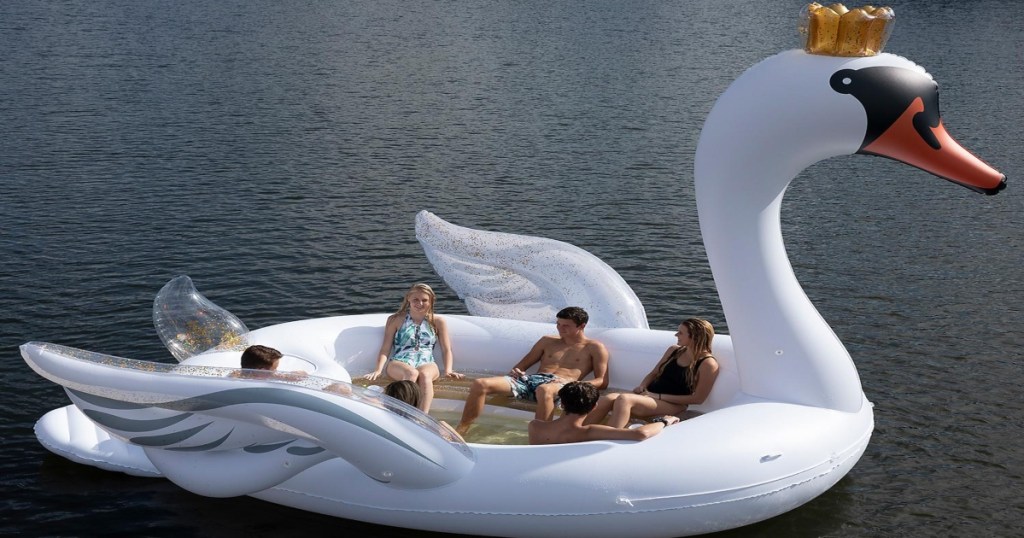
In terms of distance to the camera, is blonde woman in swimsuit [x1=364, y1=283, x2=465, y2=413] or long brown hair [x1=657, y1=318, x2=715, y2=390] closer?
long brown hair [x1=657, y1=318, x2=715, y2=390]

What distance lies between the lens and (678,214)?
12.8 meters

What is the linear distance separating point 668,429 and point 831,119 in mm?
1863

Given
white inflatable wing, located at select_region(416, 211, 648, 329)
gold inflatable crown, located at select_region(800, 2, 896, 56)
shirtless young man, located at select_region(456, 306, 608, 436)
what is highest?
gold inflatable crown, located at select_region(800, 2, 896, 56)

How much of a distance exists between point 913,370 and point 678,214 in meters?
4.55

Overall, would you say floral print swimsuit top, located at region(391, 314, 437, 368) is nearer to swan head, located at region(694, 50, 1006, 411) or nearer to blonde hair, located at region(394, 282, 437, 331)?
blonde hair, located at region(394, 282, 437, 331)

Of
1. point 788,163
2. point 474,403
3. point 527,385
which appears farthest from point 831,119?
point 474,403

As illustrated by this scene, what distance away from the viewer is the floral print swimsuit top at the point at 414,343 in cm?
744

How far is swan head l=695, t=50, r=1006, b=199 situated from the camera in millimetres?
6117

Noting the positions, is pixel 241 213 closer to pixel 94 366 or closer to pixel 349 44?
pixel 94 366

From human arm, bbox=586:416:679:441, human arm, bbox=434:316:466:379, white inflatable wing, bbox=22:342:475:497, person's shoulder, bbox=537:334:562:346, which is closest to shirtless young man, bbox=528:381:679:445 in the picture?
human arm, bbox=586:416:679:441

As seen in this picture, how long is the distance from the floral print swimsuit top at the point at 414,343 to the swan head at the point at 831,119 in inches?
89.5

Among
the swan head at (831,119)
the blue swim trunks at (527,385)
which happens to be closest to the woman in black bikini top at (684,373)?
the blue swim trunks at (527,385)

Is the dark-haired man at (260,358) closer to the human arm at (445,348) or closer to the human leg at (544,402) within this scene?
the human arm at (445,348)

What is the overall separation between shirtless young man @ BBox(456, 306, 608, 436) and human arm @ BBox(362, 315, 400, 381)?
62 cm
